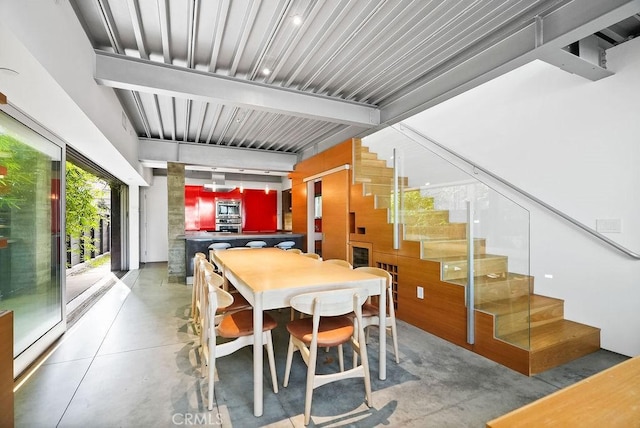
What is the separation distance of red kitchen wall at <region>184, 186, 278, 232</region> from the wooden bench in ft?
32.4

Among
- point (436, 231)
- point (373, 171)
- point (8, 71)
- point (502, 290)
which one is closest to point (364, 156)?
point (373, 171)

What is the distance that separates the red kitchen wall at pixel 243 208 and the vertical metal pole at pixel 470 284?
839 centimetres

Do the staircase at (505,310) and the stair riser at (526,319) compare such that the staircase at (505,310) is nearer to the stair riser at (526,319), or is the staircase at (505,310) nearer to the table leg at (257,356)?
the stair riser at (526,319)

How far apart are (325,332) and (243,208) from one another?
8607mm

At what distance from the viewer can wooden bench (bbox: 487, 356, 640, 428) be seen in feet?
2.38

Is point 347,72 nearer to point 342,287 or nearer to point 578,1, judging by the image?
point 578,1

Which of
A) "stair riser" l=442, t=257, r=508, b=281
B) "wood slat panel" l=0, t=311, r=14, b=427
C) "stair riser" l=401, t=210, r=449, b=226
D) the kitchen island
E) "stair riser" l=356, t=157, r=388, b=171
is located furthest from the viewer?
the kitchen island

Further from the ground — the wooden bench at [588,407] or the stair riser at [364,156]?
the stair riser at [364,156]

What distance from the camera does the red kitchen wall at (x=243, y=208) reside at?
9.62 meters

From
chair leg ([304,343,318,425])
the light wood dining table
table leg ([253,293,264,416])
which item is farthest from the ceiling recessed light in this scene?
chair leg ([304,343,318,425])

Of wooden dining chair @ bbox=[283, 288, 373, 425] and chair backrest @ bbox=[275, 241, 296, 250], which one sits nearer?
wooden dining chair @ bbox=[283, 288, 373, 425]

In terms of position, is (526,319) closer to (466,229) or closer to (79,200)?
(466,229)

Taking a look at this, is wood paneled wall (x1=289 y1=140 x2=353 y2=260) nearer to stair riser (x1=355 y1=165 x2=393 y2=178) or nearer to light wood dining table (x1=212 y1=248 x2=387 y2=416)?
stair riser (x1=355 y1=165 x2=393 y2=178)

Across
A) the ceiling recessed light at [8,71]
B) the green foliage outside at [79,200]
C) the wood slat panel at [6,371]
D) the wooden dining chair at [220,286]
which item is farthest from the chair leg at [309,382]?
the green foliage outside at [79,200]
